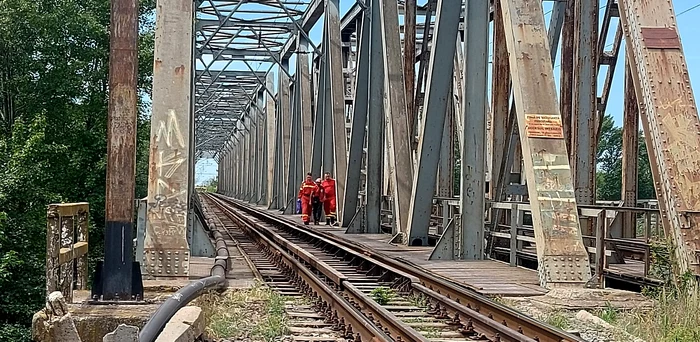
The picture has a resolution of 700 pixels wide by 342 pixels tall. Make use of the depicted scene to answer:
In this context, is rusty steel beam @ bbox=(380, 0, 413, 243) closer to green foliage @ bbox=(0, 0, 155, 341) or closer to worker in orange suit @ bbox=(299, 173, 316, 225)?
worker in orange suit @ bbox=(299, 173, 316, 225)

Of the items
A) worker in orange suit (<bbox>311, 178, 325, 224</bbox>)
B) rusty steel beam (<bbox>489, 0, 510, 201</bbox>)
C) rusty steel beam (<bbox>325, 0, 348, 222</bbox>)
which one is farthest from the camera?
worker in orange suit (<bbox>311, 178, 325, 224</bbox>)

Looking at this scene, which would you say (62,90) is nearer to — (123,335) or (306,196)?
(306,196)

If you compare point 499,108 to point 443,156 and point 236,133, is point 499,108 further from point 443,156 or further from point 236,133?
point 236,133

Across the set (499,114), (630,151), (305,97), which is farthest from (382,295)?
(305,97)

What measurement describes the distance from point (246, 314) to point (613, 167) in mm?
48834

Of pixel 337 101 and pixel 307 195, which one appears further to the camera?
pixel 307 195

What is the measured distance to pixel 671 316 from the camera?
22.5ft

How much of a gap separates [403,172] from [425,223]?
136 cm

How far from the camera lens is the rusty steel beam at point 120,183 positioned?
766 cm

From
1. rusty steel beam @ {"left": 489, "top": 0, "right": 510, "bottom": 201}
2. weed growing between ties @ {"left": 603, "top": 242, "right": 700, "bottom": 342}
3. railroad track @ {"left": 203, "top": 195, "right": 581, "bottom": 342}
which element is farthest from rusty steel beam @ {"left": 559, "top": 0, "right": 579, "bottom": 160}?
weed growing between ties @ {"left": 603, "top": 242, "right": 700, "bottom": 342}

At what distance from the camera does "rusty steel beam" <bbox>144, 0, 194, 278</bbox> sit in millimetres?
9438

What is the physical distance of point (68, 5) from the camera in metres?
25.0

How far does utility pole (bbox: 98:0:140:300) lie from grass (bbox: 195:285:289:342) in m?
0.77

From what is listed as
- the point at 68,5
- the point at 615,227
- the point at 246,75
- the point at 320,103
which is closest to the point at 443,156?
the point at 615,227
